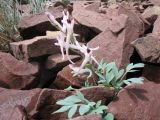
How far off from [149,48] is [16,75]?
905 millimetres

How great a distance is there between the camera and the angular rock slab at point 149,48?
2443 millimetres

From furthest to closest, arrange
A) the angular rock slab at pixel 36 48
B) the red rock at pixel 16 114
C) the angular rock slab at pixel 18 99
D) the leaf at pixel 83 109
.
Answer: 1. the angular rock slab at pixel 36 48
2. the angular rock slab at pixel 18 99
3. the red rock at pixel 16 114
4. the leaf at pixel 83 109

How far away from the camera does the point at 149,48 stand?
2463mm

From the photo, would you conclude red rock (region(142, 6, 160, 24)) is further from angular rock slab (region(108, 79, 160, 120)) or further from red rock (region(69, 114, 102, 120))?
red rock (region(69, 114, 102, 120))

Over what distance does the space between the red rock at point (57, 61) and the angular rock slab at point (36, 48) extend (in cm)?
6

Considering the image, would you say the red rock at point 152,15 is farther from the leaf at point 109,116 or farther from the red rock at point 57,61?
the leaf at point 109,116

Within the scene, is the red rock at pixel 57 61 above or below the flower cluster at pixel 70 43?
below

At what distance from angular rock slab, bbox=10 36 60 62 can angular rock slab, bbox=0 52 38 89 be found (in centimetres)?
10

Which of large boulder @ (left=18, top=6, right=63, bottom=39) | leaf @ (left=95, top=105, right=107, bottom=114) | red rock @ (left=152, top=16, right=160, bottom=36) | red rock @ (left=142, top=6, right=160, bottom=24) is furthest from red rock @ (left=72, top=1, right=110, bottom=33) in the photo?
leaf @ (left=95, top=105, right=107, bottom=114)

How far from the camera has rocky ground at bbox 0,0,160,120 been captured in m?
2.26

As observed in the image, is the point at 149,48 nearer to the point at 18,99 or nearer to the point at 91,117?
the point at 91,117

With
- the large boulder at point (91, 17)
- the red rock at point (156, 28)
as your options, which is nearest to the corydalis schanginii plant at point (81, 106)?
the red rock at point (156, 28)

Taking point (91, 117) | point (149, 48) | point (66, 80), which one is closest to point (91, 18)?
point (66, 80)

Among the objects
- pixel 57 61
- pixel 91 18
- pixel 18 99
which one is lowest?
pixel 18 99
